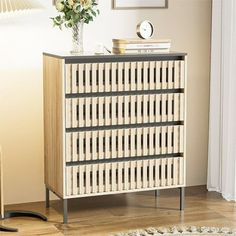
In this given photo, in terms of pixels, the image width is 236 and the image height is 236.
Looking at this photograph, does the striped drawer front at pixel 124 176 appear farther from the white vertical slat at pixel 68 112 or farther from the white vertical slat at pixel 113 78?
the white vertical slat at pixel 113 78

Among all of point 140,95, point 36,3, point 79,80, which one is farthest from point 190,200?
point 36,3

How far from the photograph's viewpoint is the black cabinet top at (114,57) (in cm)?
416

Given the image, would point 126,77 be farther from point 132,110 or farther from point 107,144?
point 107,144

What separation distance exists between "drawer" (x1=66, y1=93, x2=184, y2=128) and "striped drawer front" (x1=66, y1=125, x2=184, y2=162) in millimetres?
57

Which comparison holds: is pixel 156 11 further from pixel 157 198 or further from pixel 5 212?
pixel 5 212

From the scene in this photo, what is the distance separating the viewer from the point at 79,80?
4180mm

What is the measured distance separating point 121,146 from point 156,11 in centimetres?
109

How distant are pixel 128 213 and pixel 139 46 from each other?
1054 mm

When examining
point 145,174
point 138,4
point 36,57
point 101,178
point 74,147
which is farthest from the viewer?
point 138,4

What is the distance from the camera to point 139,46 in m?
4.37

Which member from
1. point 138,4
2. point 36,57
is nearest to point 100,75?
point 36,57

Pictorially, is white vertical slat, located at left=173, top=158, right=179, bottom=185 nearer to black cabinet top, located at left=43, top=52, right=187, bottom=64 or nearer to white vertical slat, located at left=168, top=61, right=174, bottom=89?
white vertical slat, located at left=168, top=61, right=174, bottom=89

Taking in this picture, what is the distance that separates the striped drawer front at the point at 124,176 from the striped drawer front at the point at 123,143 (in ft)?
0.19

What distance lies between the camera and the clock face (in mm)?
4461
